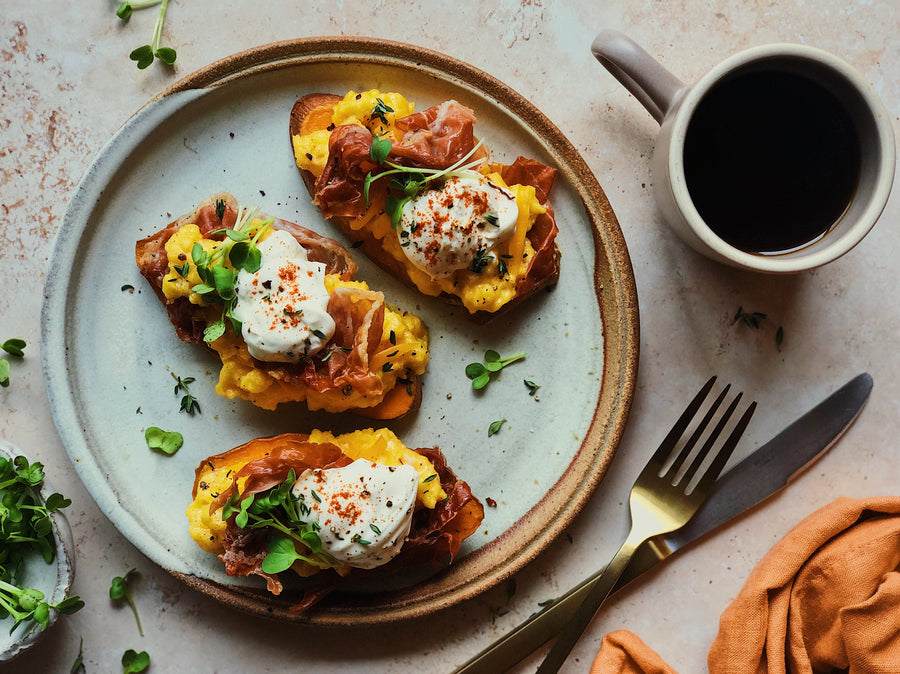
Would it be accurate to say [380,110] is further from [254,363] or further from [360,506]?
[360,506]

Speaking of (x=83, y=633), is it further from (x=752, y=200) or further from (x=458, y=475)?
(x=752, y=200)

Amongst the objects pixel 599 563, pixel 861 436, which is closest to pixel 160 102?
pixel 599 563

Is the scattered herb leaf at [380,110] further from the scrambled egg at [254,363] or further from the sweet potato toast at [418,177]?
the scrambled egg at [254,363]

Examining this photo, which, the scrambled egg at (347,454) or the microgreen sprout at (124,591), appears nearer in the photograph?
the scrambled egg at (347,454)

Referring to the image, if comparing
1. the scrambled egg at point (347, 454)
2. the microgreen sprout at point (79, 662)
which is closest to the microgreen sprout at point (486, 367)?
the scrambled egg at point (347, 454)

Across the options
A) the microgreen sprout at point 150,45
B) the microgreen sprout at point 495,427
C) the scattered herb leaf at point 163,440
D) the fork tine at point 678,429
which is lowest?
the fork tine at point 678,429

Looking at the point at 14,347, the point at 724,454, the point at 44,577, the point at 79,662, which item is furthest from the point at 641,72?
the point at 79,662
